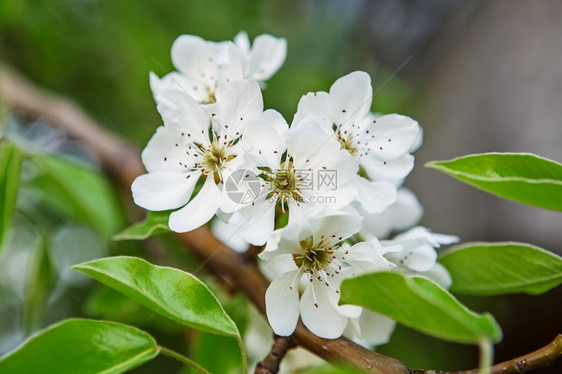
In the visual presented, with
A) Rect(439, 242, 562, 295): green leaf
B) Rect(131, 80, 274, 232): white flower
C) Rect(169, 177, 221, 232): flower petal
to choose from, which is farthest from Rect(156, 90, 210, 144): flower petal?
Rect(439, 242, 562, 295): green leaf

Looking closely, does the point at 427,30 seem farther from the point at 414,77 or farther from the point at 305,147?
the point at 305,147

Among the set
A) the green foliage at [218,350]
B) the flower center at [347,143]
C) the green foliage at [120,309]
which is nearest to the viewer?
the flower center at [347,143]

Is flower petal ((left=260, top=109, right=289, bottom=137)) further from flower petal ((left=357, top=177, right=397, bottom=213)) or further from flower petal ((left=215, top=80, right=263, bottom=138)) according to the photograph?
flower petal ((left=357, top=177, right=397, bottom=213))

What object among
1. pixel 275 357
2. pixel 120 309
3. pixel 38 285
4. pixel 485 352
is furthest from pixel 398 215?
pixel 38 285

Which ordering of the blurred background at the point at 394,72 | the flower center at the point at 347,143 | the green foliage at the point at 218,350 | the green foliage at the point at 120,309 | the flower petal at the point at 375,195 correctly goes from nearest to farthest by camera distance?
the flower petal at the point at 375,195 < the flower center at the point at 347,143 < the green foliage at the point at 218,350 < the green foliage at the point at 120,309 < the blurred background at the point at 394,72

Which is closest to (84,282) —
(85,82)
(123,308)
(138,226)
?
(85,82)

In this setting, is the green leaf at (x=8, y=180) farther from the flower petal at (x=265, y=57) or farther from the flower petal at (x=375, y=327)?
the flower petal at (x=375, y=327)

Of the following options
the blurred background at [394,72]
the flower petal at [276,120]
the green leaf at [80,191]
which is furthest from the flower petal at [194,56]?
the blurred background at [394,72]
